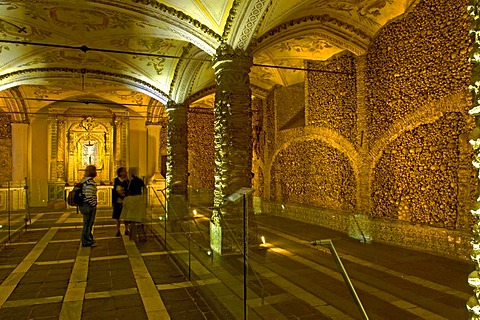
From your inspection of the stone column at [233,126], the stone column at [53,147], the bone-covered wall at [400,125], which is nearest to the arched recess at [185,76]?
the stone column at [233,126]

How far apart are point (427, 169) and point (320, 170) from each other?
11.4ft

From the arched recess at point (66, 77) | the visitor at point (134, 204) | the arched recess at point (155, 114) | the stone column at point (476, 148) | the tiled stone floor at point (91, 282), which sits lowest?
the tiled stone floor at point (91, 282)

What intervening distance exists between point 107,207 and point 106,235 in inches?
258

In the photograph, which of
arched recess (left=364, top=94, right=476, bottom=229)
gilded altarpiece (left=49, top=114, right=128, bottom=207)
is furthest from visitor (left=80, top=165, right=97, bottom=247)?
gilded altarpiece (left=49, top=114, right=128, bottom=207)

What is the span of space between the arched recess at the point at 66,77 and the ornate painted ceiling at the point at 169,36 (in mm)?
27

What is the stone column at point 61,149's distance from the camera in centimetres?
1494

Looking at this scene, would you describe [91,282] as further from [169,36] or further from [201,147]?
[201,147]

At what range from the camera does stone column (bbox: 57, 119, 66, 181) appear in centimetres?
→ 1494

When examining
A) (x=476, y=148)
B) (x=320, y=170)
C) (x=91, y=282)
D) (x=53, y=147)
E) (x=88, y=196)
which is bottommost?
(x=91, y=282)

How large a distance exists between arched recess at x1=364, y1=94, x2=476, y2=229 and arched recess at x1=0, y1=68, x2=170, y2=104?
6.87m

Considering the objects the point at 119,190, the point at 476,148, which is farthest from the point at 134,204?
the point at 476,148

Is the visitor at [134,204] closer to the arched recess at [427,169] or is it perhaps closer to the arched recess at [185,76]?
the arched recess at [185,76]

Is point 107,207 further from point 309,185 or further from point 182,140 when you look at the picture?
point 309,185

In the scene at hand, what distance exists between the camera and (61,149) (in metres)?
15.1
